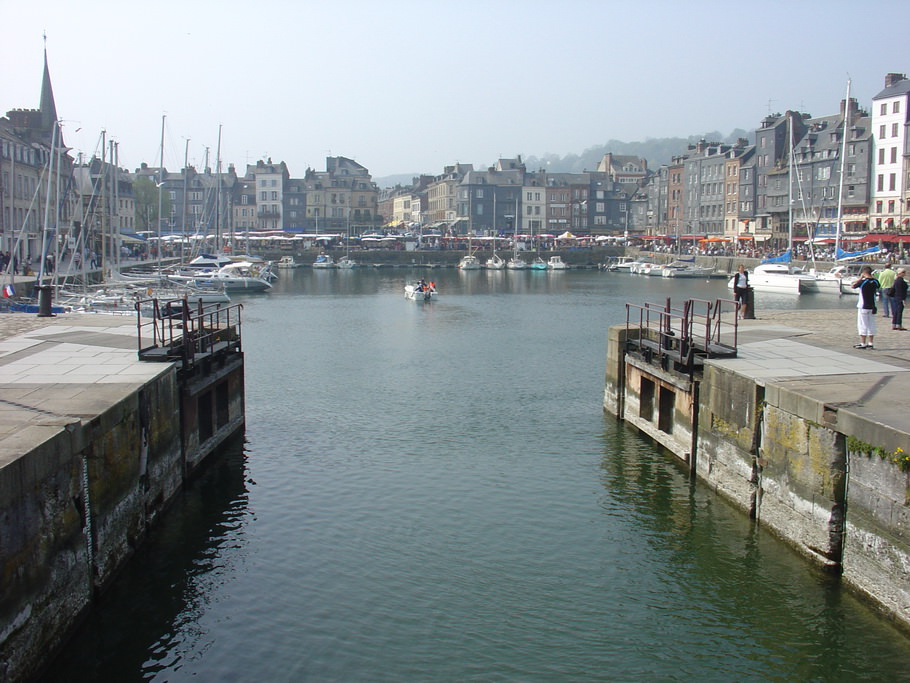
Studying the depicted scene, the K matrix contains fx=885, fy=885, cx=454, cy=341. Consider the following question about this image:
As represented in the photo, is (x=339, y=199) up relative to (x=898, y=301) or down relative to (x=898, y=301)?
up

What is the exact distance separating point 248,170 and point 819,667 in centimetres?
18979

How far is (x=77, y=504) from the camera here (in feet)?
46.2

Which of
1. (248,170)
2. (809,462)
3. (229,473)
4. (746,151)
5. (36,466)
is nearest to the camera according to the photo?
(36,466)

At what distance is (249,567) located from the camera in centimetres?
1714

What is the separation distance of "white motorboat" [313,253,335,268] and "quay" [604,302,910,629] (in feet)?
373

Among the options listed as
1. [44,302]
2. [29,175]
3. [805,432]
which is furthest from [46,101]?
[805,432]

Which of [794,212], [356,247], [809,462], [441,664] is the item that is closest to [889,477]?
[809,462]

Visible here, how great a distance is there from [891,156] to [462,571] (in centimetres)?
9860

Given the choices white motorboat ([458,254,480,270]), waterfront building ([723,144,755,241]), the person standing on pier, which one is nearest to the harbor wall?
the person standing on pier

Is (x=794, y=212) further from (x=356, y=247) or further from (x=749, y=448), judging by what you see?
(x=749, y=448)

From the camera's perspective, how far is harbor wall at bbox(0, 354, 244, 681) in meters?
11.8

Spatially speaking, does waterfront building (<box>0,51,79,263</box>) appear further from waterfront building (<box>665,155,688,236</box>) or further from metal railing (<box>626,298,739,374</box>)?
waterfront building (<box>665,155,688,236</box>)

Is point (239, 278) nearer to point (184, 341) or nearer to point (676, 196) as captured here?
point (184, 341)

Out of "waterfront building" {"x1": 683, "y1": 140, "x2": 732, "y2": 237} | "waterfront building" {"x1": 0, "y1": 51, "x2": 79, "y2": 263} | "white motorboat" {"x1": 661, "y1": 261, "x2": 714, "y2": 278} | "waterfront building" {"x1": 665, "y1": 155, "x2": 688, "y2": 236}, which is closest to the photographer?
"waterfront building" {"x1": 0, "y1": 51, "x2": 79, "y2": 263}
